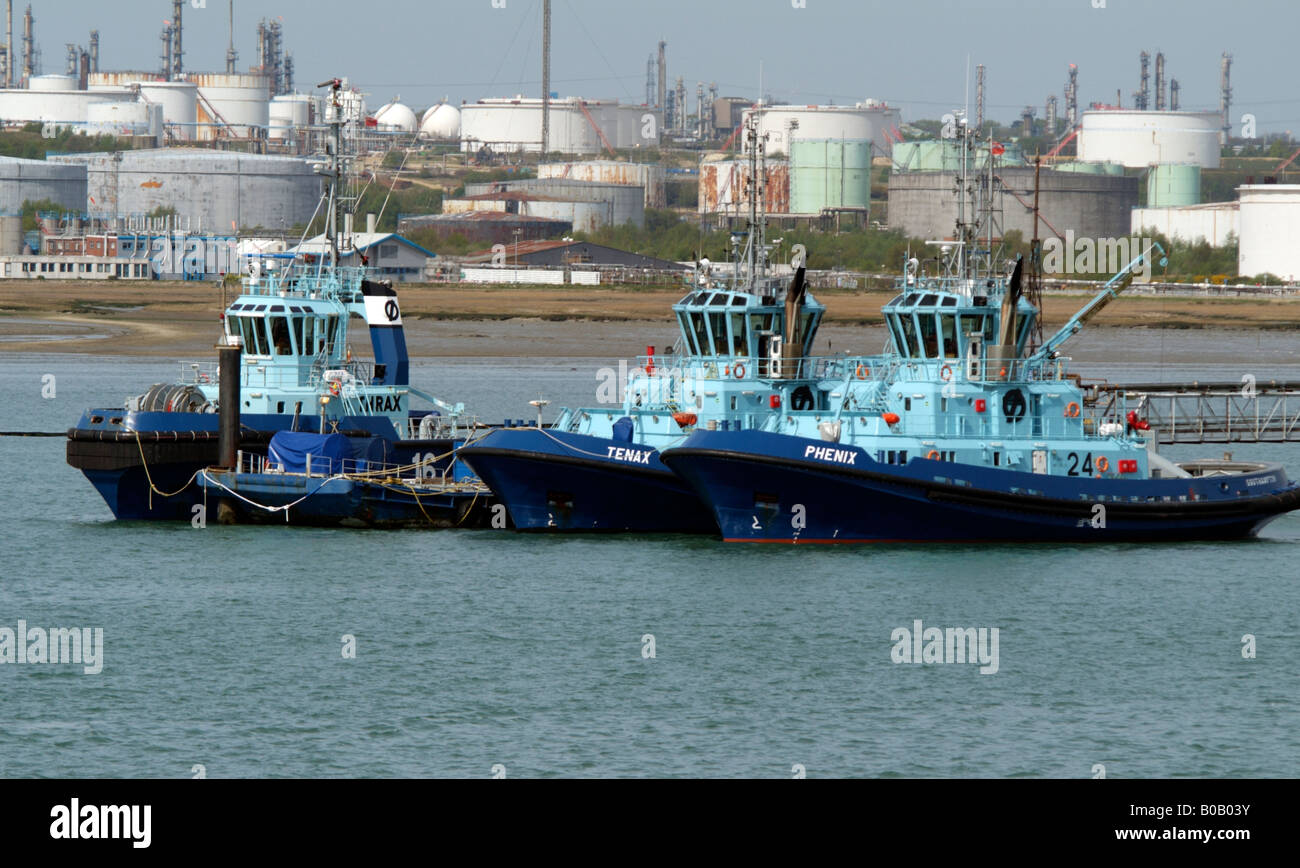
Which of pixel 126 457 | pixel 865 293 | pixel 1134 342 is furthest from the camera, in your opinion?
pixel 865 293

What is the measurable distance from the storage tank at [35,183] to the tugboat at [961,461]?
156m

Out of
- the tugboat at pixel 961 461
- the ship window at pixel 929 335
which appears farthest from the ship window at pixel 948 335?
the ship window at pixel 929 335

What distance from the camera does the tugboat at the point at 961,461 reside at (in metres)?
41.5

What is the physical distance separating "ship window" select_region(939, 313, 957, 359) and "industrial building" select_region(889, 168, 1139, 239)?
433 ft

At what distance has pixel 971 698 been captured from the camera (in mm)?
30859

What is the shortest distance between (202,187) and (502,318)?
78549 millimetres

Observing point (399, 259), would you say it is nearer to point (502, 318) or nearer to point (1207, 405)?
point (502, 318)

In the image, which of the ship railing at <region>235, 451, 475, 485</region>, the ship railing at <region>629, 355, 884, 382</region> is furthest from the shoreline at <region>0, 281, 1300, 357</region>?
the ship railing at <region>235, 451, 475, 485</region>

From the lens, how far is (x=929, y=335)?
4412 centimetres

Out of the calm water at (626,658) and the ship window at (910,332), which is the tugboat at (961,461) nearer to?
the ship window at (910,332)

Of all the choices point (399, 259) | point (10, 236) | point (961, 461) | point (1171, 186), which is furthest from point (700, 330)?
point (1171, 186)
